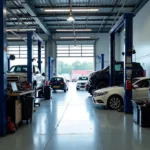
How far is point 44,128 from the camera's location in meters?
6.66

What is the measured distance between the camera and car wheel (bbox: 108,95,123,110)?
33.7 ft

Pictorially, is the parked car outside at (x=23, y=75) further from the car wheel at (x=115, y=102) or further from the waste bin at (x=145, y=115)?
the waste bin at (x=145, y=115)

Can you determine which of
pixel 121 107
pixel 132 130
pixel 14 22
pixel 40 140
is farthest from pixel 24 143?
pixel 14 22

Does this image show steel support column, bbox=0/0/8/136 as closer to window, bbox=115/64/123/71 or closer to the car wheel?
the car wheel

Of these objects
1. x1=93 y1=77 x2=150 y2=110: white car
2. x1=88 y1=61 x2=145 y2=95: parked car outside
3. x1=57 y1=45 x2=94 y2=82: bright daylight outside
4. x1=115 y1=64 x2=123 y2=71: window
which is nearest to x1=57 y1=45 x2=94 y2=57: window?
x1=57 y1=45 x2=94 y2=82: bright daylight outside

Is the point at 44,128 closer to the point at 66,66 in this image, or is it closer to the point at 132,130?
the point at 132,130

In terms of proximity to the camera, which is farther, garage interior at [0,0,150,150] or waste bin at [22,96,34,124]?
waste bin at [22,96,34,124]

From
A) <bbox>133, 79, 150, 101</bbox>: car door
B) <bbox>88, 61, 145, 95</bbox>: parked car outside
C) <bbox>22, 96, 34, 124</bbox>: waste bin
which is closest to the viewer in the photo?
<bbox>22, 96, 34, 124</bbox>: waste bin

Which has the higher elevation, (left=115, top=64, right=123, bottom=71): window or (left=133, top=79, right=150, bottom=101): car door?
(left=115, top=64, right=123, bottom=71): window

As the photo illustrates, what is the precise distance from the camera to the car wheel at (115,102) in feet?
33.7

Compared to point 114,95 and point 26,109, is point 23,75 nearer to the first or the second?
point 114,95

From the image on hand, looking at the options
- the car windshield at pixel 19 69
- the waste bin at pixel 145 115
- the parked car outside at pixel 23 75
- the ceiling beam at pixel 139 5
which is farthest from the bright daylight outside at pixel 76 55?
the waste bin at pixel 145 115

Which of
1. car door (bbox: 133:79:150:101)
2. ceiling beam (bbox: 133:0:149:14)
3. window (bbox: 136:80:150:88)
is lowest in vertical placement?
car door (bbox: 133:79:150:101)

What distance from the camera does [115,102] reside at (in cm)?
1031
